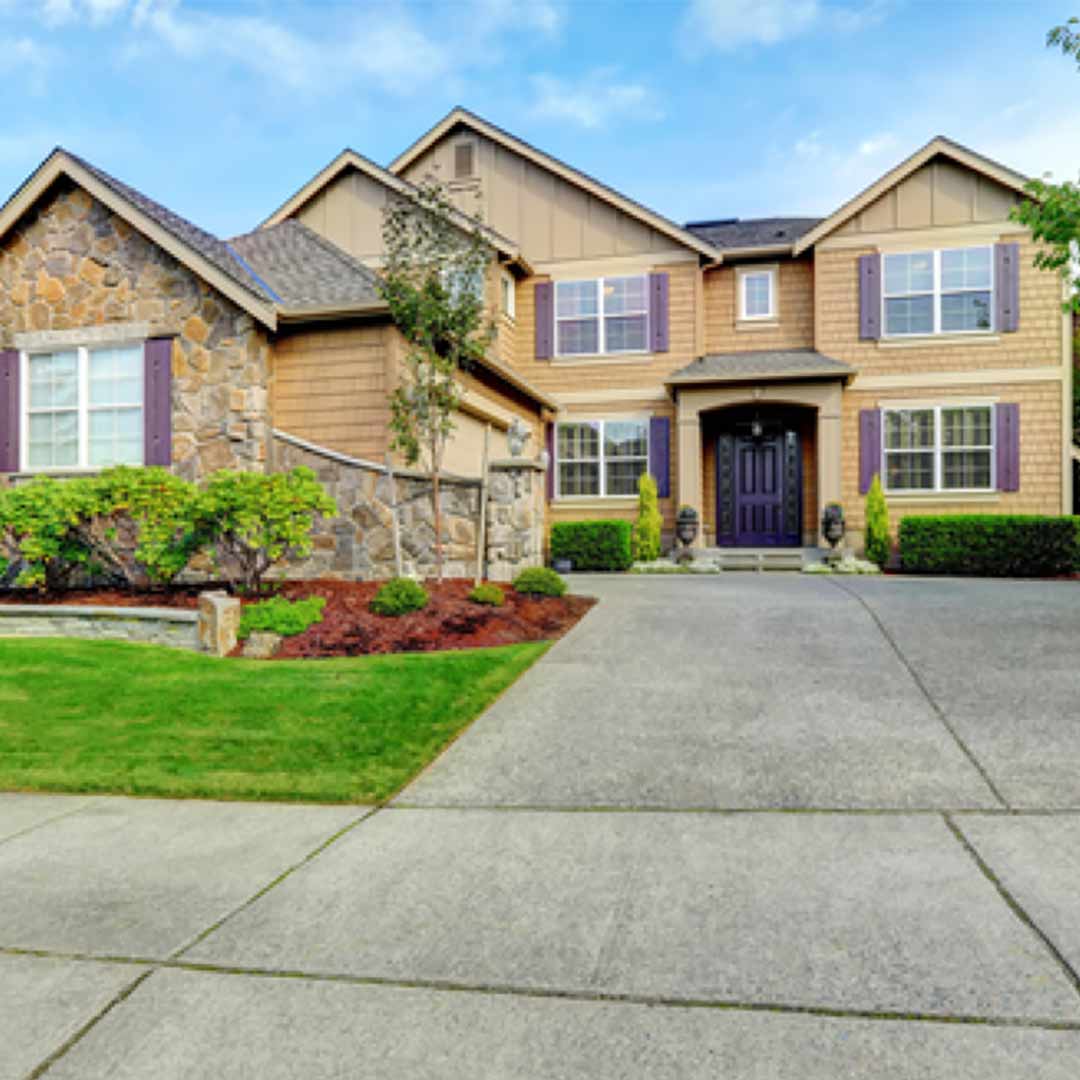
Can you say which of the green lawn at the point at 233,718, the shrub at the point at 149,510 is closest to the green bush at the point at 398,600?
the green lawn at the point at 233,718

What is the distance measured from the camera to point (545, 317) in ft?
58.6

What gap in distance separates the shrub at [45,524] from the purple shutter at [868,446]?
543 inches

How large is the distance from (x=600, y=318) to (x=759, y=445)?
174 inches

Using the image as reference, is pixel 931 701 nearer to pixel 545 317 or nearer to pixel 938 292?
pixel 938 292

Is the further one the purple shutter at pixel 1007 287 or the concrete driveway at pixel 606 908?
the purple shutter at pixel 1007 287

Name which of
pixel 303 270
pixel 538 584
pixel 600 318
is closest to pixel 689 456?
pixel 600 318

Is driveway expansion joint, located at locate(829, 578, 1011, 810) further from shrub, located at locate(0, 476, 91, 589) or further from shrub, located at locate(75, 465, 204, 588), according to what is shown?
shrub, located at locate(0, 476, 91, 589)

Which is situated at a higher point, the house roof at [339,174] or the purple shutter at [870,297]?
the house roof at [339,174]

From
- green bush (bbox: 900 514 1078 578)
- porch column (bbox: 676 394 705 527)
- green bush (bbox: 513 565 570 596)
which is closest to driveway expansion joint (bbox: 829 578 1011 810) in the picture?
green bush (bbox: 513 565 570 596)

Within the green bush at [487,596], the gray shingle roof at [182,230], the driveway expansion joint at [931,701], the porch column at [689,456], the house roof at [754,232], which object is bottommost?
the driveway expansion joint at [931,701]

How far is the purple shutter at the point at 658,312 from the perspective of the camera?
17297 millimetres

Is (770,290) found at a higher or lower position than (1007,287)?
higher

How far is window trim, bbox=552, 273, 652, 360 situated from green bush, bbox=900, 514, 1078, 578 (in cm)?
665

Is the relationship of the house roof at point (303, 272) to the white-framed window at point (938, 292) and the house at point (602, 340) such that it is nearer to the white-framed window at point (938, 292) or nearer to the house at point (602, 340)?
the house at point (602, 340)
